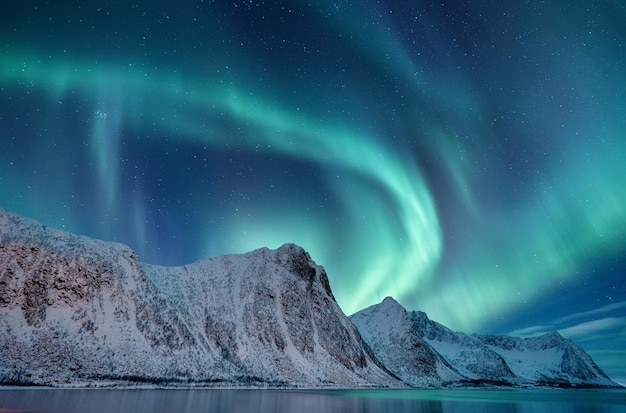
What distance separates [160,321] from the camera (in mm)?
109562

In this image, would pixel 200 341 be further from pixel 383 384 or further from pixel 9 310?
pixel 383 384

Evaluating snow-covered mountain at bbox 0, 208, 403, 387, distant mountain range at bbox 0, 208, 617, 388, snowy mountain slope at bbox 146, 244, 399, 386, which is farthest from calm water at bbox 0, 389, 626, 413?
snowy mountain slope at bbox 146, 244, 399, 386

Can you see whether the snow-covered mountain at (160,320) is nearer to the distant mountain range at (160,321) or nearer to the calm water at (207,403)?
the distant mountain range at (160,321)

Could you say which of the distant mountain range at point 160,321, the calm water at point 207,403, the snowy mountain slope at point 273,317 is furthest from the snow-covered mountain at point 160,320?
the calm water at point 207,403

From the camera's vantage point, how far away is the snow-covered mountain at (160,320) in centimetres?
8194

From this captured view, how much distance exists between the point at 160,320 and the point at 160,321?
13.5 inches

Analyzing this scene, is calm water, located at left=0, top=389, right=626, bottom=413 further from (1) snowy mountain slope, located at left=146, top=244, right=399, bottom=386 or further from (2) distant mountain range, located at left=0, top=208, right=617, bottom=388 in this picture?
(1) snowy mountain slope, located at left=146, top=244, right=399, bottom=386

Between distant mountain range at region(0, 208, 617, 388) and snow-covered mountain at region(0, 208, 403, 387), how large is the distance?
1.11ft

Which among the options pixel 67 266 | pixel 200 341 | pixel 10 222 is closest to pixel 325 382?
pixel 200 341

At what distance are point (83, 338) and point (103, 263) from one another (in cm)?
2694

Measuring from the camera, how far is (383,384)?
500 feet

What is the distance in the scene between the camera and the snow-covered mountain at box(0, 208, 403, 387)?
81938mm

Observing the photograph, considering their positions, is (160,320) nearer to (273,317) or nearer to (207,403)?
(273,317)

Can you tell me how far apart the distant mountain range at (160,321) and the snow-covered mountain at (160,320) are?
0.34 metres
